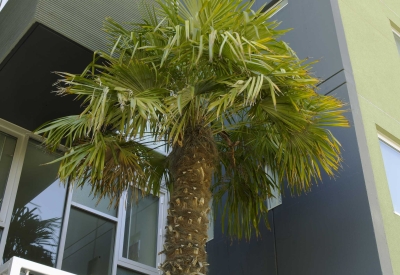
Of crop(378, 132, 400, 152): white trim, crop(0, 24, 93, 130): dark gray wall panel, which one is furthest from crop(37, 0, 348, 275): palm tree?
crop(378, 132, 400, 152): white trim

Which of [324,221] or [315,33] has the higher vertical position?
[315,33]

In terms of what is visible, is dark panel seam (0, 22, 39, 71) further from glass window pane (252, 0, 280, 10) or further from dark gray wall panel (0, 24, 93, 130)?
glass window pane (252, 0, 280, 10)

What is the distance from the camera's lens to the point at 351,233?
760 centimetres

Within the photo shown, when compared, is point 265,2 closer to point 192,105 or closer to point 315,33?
point 315,33

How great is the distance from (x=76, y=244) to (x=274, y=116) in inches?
167

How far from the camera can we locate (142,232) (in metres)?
10.8

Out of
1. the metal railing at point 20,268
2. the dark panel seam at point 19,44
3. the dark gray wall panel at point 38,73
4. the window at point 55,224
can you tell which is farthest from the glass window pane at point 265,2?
the metal railing at point 20,268

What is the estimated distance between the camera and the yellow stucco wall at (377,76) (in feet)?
25.8

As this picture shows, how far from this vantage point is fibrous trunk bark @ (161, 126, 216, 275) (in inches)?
244

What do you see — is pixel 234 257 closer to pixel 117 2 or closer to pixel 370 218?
pixel 370 218

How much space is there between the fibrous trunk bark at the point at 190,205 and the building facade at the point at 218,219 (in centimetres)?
196

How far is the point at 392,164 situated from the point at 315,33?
99.9 inches

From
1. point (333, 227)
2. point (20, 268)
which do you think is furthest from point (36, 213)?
point (333, 227)

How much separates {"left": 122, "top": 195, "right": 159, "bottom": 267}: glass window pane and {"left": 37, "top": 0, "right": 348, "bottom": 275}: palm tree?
2811 millimetres
